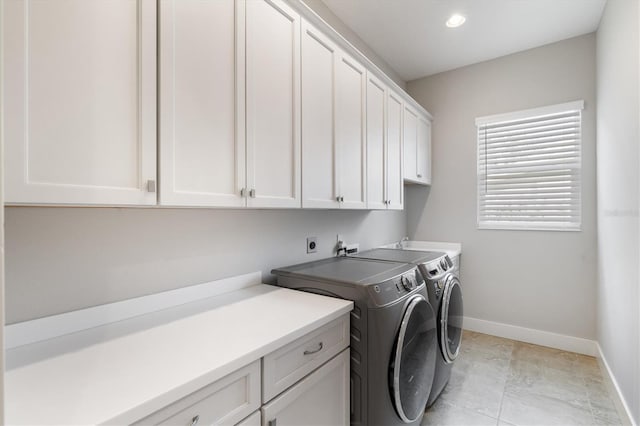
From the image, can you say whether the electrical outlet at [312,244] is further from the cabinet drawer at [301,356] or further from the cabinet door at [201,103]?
the cabinet door at [201,103]

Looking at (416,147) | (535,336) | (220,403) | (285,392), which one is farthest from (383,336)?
(535,336)

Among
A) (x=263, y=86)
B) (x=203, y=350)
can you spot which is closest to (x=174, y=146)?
(x=263, y=86)

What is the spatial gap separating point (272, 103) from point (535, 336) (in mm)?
3197

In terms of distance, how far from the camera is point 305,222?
2145 mm

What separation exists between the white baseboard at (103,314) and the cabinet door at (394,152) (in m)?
1.49

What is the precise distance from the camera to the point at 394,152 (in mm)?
2627

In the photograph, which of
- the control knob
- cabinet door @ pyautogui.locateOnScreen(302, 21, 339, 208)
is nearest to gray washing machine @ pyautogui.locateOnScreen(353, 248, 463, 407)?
the control knob

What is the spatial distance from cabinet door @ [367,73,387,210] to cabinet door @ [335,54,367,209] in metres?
0.09

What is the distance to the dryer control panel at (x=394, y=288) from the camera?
1.41m

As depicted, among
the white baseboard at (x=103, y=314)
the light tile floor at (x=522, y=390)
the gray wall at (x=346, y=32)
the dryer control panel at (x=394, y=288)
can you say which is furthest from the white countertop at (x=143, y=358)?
the gray wall at (x=346, y=32)

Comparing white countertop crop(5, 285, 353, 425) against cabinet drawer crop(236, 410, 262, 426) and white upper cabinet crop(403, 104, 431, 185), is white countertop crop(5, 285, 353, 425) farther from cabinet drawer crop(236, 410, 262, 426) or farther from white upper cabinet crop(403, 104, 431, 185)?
white upper cabinet crop(403, 104, 431, 185)

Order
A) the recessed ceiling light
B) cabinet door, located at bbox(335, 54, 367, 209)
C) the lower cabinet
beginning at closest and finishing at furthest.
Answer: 1. the lower cabinet
2. cabinet door, located at bbox(335, 54, 367, 209)
3. the recessed ceiling light

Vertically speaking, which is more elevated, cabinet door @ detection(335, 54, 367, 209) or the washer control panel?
cabinet door @ detection(335, 54, 367, 209)

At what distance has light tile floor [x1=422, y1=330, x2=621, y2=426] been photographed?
6.41 feet
